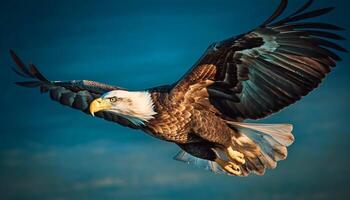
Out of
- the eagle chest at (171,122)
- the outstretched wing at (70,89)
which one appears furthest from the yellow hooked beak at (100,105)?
the outstretched wing at (70,89)

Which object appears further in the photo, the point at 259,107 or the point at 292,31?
the point at 259,107

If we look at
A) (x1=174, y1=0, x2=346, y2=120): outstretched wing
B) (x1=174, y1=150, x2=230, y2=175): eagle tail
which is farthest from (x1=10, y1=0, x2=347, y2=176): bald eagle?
(x1=174, y1=150, x2=230, y2=175): eagle tail

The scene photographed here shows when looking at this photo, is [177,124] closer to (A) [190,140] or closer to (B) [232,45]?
(A) [190,140]

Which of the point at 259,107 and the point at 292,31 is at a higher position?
the point at 292,31

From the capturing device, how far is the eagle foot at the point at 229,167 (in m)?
6.64

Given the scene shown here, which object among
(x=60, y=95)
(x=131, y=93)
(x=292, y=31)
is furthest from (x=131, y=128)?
(x=292, y=31)

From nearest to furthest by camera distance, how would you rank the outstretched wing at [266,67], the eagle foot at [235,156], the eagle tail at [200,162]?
the outstretched wing at [266,67]
the eagle foot at [235,156]
the eagle tail at [200,162]

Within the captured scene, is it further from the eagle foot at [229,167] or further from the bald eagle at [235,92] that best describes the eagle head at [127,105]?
the eagle foot at [229,167]

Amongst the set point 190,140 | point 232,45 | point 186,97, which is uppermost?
point 232,45

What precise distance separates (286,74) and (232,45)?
675 millimetres

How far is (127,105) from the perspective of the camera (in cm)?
612

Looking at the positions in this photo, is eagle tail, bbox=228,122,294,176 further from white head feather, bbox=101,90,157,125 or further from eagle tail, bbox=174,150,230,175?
white head feather, bbox=101,90,157,125

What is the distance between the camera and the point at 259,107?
651 centimetres

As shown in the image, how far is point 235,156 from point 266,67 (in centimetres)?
87
